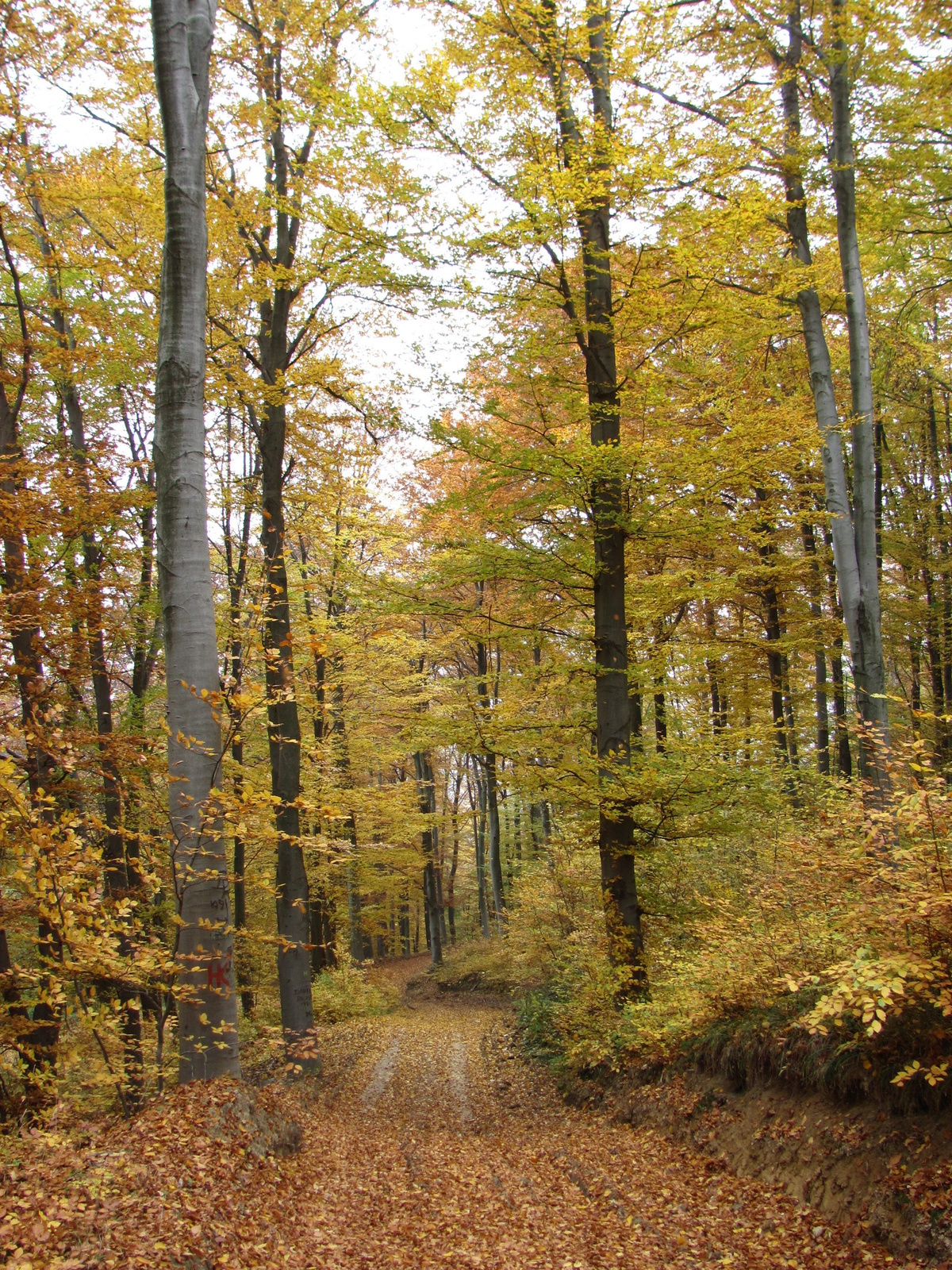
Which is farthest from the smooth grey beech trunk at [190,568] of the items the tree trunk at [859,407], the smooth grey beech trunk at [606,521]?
the tree trunk at [859,407]

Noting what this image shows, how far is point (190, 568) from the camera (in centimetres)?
471

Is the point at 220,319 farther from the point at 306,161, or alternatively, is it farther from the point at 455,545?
the point at 455,545

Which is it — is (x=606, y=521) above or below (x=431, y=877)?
above

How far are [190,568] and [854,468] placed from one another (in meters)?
7.19

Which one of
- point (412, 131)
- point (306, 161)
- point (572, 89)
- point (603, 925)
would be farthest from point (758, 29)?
point (603, 925)

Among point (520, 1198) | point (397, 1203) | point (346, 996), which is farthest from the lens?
A: point (346, 996)

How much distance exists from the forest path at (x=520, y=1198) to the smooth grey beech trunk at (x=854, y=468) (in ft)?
14.0

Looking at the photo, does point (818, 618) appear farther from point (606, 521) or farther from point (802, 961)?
point (802, 961)

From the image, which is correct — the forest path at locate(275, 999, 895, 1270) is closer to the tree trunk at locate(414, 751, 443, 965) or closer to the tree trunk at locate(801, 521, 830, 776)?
the tree trunk at locate(801, 521, 830, 776)

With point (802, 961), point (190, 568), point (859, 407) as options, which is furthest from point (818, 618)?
point (190, 568)

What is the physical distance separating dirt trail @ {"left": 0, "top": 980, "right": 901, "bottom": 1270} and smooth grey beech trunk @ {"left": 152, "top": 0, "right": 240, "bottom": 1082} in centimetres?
70

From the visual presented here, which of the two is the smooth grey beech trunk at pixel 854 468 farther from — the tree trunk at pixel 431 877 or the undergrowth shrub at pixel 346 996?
the tree trunk at pixel 431 877

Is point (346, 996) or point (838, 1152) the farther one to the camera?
point (346, 996)

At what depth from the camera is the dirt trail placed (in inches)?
130
